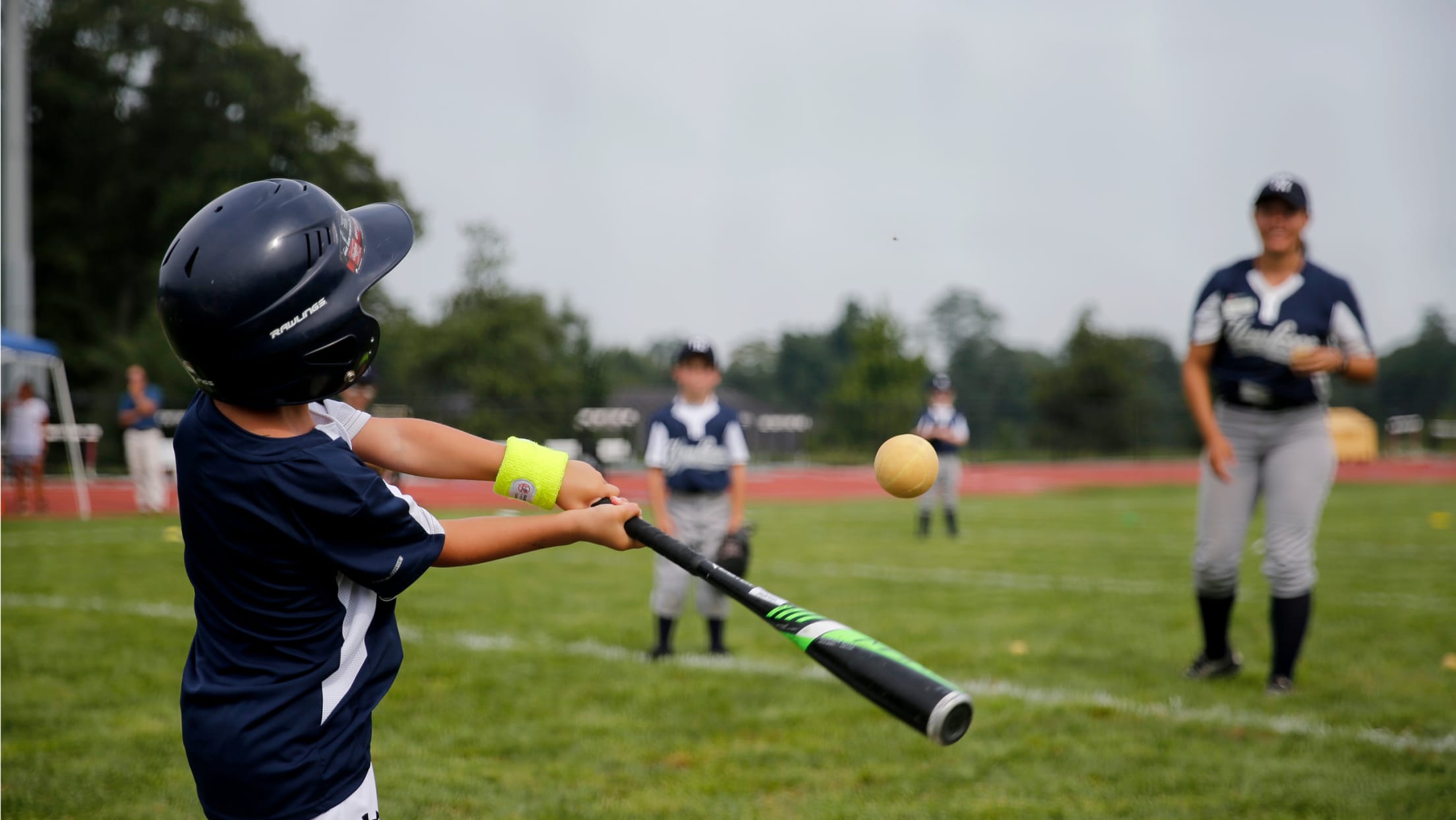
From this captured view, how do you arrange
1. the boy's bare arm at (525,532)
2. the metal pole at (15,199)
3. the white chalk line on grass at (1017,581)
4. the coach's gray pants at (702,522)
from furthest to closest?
the metal pole at (15,199) < the white chalk line on grass at (1017,581) < the coach's gray pants at (702,522) < the boy's bare arm at (525,532)

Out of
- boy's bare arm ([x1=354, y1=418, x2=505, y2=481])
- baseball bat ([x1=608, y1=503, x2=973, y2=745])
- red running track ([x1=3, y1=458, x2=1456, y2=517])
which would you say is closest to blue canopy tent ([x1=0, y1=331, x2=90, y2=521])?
red running track ([x1=3, y1=458, x2=1456, y2=517])

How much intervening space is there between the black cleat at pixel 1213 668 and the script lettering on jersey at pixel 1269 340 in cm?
170

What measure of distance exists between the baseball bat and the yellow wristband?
0.23 metres

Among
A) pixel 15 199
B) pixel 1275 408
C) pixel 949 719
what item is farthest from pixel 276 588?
pixel 15 199

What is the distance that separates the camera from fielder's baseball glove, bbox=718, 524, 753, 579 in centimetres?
647

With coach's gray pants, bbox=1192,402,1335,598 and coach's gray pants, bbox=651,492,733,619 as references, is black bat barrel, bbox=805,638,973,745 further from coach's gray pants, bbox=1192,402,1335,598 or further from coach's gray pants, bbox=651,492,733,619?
coach's gray pants, bbox=651,492,733,619

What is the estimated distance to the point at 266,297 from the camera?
1958mm

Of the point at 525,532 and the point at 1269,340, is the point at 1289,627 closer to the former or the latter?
the point at 1269,340

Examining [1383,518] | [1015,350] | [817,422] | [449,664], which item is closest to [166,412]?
[817,422]

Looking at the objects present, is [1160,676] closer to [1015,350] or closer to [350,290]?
[350,290]

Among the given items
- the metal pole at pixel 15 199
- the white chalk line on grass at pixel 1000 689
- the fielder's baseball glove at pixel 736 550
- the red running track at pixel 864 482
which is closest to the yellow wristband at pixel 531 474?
the white chalk line on grass at pixel 1000 689

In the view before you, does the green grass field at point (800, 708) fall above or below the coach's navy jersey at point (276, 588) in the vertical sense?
below

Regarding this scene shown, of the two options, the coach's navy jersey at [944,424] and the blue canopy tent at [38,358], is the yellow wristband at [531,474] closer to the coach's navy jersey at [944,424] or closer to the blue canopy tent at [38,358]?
the coach's navy jersey at [944,424]

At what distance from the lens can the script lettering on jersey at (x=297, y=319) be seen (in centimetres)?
198
